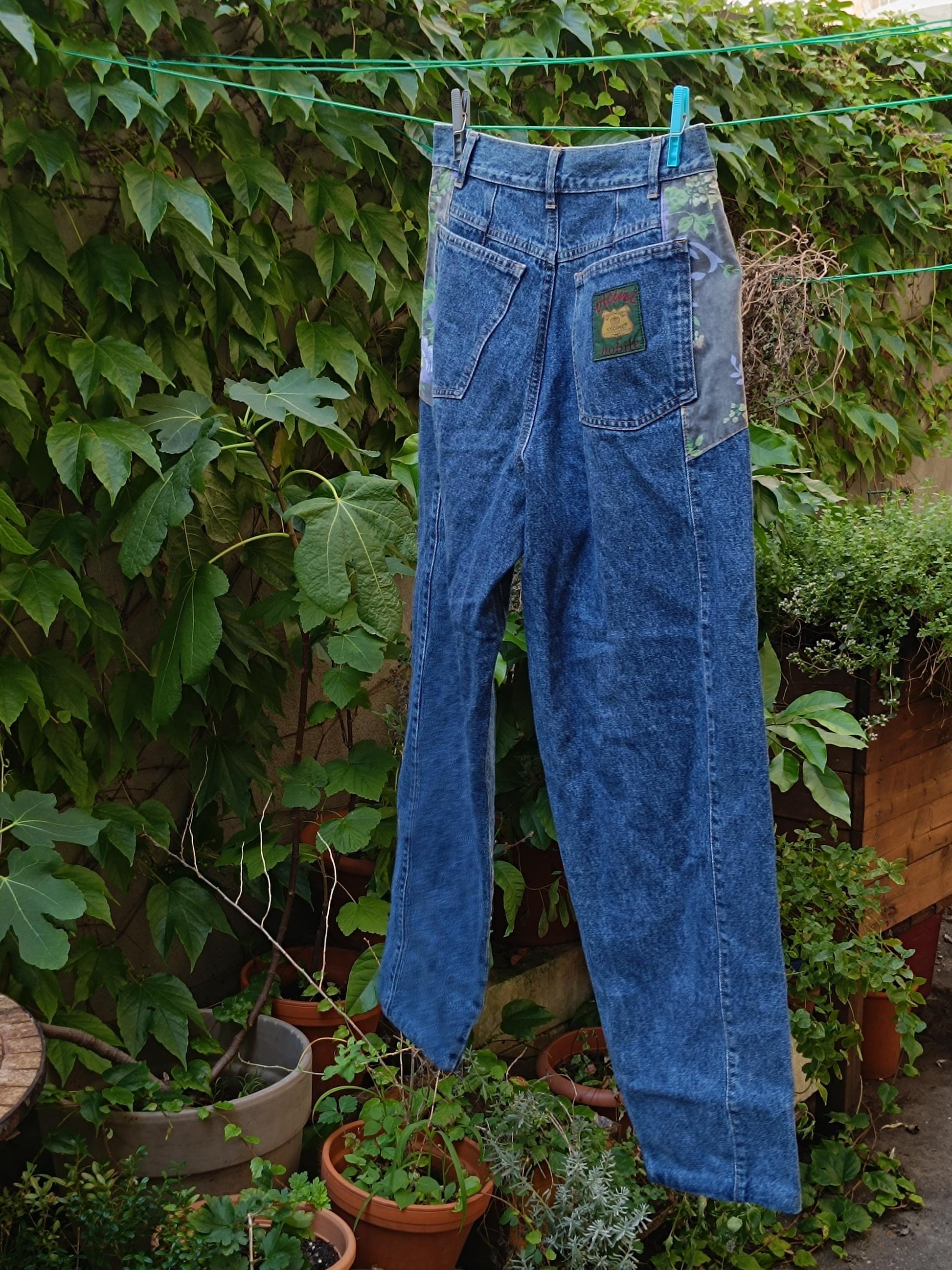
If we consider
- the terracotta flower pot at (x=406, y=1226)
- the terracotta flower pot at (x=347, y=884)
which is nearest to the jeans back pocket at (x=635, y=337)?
the terracotta flower pot at (x=406, y=1226)

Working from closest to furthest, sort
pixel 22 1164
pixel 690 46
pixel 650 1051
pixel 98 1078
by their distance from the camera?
pixel 650 1051, pixel 22 1164, pixel 98 1078, pixel 690 46

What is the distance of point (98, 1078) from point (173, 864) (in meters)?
0.38

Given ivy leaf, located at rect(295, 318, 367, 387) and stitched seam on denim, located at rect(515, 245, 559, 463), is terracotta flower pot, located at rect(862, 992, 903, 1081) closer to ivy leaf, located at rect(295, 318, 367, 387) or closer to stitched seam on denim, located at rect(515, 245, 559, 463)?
ivy leaf, located at rect(295, 318, 367, 387)

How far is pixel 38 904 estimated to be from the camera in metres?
1.59

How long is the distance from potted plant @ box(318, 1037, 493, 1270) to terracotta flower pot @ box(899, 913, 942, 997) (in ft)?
4.42

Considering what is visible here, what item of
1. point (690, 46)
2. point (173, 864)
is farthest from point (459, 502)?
point (690, 46)

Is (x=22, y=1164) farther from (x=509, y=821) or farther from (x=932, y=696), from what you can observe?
(x=932, y=696)

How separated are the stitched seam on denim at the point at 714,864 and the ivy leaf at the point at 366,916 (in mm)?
706

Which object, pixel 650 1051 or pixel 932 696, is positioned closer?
pixel 650 1051

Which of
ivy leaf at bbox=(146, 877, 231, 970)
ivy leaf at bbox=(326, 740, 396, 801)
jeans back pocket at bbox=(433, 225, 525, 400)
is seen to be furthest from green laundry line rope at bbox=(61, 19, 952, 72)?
ivy leaf at bbox=(146, 877, 231, 970)

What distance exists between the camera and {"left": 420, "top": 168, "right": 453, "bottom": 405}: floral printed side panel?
132 centimetres

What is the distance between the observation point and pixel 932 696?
8.00ft

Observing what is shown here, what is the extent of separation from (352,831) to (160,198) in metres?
1.00

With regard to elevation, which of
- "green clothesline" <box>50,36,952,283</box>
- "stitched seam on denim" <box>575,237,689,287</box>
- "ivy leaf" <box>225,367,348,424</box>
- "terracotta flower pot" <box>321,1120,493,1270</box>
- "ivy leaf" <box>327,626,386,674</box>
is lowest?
"terracotta flower pot" <box>321,1120,493,1270</box>
